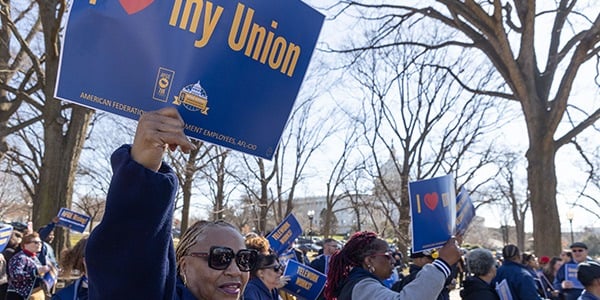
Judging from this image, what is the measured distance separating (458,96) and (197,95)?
66.6 ft

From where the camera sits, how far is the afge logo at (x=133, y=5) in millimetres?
A: 1721

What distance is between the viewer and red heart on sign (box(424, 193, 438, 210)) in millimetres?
3525

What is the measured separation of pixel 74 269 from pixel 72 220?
6476 millimetres

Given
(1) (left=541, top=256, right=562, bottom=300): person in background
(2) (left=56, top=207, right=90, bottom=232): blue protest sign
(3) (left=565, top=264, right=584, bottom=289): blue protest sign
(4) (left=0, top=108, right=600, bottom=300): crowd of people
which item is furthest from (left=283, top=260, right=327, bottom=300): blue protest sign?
(2) (left=56, top=207, right=90, bottom=232): blue protest sign

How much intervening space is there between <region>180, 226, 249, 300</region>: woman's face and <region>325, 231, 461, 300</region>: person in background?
4.63 ft

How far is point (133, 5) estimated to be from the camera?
1730 mm

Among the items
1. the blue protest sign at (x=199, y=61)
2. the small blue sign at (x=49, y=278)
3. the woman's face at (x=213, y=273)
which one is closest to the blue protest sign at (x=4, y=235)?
the small blue sign at (x=49, y=278)

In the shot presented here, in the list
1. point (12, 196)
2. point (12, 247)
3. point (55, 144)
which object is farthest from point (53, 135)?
point (12, 196)

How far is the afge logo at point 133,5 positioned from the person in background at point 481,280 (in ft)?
14.7

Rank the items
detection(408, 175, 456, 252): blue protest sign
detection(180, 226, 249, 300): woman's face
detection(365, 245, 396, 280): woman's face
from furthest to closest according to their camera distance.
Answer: detection(365, 245, 396, 280): woman's face < detection(408, 175, 456, 252): blue protest sign < detection(180, 226, 249, 300): woman's face

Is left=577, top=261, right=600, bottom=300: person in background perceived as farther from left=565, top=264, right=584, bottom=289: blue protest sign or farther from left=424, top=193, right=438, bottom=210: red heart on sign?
left=424, top=193, right=438, bottom=210: red heart on sign

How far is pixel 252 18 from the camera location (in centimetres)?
197

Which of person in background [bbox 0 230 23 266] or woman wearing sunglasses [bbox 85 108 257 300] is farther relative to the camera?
person in background [bbox 0 230 23 266]

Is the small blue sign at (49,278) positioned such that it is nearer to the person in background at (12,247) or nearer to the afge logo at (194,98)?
the person in background at (12,247)
